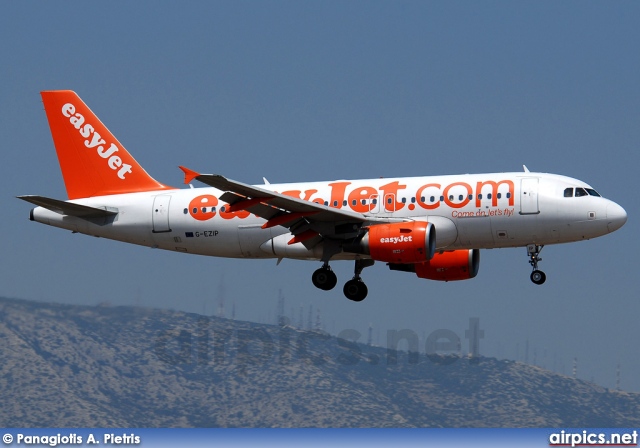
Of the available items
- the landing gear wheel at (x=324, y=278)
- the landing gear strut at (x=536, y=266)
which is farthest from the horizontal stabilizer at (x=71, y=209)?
the landing gear strut at (x=536, y=266)

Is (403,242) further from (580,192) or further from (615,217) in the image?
(615,217)

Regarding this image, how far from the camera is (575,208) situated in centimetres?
4569

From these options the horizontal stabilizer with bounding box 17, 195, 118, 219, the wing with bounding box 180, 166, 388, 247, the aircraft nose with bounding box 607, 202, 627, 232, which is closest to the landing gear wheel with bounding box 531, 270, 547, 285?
the aircraft nose with bounding box 607, 202, 627, 232

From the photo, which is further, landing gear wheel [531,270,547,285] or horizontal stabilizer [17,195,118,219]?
horizontal stabilizer [17,195,118,219]

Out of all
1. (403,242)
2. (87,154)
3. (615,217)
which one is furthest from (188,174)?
(615,217)

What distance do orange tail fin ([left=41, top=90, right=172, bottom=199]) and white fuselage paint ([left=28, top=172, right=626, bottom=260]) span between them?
8.31 feet

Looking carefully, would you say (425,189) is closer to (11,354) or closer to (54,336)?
(54,336)

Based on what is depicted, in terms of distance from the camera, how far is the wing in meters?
44.3

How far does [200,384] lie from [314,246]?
6056 inches

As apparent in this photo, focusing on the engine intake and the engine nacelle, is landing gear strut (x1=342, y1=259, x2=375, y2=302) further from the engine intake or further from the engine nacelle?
the engine intake

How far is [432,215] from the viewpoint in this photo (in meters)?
46.2

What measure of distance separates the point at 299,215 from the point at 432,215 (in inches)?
215

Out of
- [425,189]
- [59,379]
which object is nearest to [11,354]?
[59,379]

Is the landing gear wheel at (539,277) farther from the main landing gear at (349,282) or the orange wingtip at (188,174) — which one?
the orange wingtip at (188,174)
